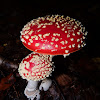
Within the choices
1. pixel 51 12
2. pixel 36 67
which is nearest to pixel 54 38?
pixel 36 67

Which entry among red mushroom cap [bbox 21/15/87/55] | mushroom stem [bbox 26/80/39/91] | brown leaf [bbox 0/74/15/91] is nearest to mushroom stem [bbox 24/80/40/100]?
mushroom stem [bbox 26/80/39/91]

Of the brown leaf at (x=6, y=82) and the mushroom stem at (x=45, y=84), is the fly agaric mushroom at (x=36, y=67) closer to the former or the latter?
the mushroom stem at (x=45, y=84)

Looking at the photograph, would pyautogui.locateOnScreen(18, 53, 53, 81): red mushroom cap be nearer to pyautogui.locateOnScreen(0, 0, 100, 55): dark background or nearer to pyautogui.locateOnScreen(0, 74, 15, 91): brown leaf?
pyautogui.locateOnScreen(0, 74, 15, 91): brown leaf

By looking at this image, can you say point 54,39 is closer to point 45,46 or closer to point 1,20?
point 45,46

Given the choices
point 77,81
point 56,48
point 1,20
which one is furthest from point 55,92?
point 1,20

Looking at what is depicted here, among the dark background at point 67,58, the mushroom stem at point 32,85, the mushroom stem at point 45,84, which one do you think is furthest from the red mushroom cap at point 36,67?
the dark background at point 67,58

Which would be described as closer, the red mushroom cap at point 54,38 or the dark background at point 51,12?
the red mushroom cap at point 54,38

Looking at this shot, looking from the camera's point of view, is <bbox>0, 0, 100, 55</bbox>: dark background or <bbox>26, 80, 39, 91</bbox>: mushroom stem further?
<bbox>0, 0, 100, 55</bbox>: dark background
